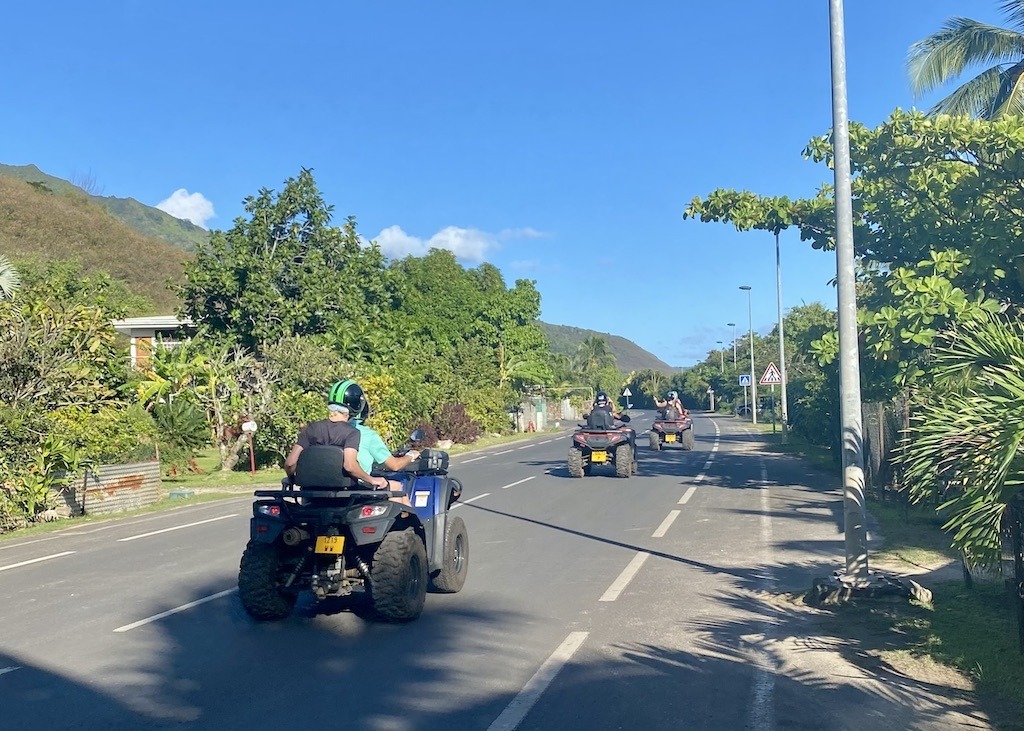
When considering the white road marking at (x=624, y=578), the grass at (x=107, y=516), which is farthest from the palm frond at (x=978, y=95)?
the grass at (x=107, y=516)

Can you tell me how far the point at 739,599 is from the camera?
8.69 meters

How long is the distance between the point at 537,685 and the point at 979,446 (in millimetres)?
3408

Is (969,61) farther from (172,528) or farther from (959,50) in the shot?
(172,528)

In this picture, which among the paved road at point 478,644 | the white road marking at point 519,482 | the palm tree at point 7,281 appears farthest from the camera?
the white road marking at point 519,482

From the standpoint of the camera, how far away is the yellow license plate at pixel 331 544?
24.6 feet

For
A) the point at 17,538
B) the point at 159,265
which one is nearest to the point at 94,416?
the point at 17,538

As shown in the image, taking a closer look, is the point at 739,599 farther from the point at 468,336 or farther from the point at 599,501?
the point at 468,336

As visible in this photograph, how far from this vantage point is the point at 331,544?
7527mm

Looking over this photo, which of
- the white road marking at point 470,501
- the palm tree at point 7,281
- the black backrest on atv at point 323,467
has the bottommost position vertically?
the white road marking at point 470,501

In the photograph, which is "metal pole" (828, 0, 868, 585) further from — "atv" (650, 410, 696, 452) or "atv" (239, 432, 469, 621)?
"atv" (650, 410, 696, 452)

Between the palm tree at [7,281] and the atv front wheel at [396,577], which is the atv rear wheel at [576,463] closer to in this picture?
the palm tree at [7,281]

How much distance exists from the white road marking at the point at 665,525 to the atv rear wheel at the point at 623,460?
19.7 feet

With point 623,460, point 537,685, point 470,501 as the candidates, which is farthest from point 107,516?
point 537,685

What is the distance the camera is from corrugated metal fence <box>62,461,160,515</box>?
17.7 metres
